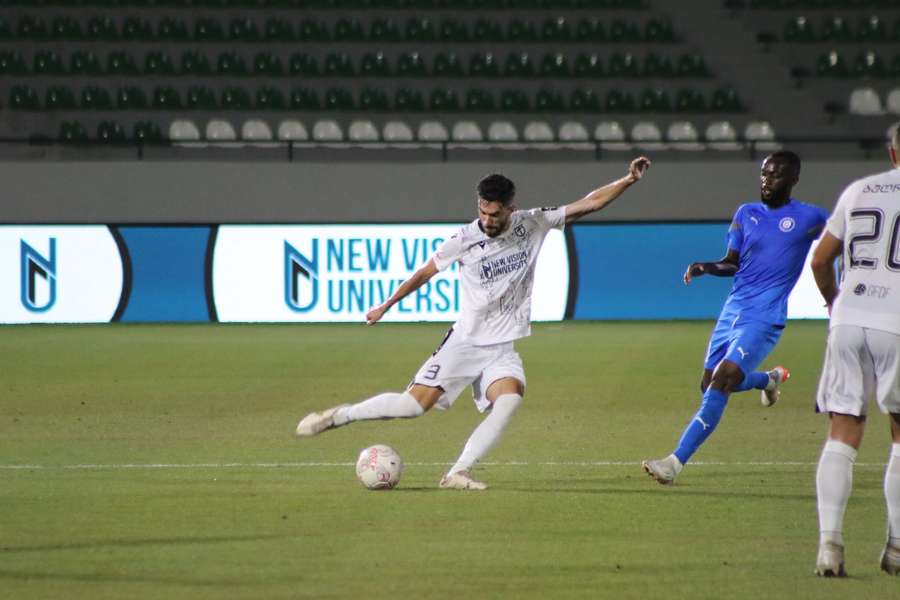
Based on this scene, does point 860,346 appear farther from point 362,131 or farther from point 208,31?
point 208,31

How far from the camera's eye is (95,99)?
25391 millimetres

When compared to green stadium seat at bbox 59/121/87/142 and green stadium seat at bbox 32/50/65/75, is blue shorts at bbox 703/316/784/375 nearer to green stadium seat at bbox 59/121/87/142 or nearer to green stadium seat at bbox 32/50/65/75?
green stadium seat at bbox 59/121/87/142

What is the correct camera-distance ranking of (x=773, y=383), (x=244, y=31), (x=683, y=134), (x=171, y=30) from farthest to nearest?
(x=244, y=31), (x=171, y=30), (x=683, y=134), (x=773, y=383)

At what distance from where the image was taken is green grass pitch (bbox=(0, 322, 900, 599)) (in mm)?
5965

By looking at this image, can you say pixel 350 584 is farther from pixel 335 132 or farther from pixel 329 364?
pixel 335 132

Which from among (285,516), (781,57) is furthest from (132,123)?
(285,516)

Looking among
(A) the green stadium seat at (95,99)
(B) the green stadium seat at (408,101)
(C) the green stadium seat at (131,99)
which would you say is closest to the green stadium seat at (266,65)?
(C) the green stadium seat at (131,99)

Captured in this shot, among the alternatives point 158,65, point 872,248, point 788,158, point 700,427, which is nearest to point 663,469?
point 700,427

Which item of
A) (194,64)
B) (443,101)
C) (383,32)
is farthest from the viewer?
(383,32)

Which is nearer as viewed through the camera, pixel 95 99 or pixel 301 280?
pixel 301 280

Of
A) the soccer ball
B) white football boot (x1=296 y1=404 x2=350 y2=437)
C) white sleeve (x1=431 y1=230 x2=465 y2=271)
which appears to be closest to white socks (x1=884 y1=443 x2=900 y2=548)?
the soccer ball

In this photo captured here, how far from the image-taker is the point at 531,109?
2634 cm

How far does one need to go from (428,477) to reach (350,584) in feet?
10.2

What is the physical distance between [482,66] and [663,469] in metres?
19.2
